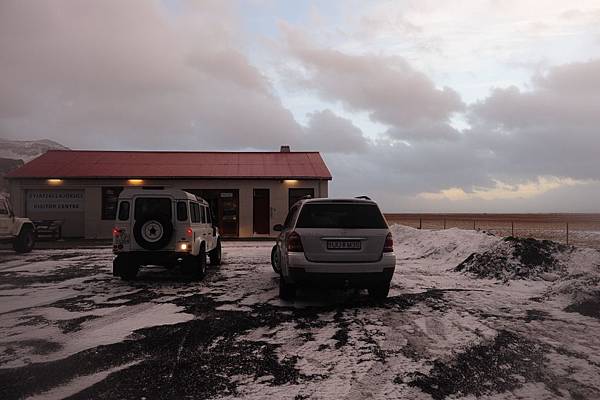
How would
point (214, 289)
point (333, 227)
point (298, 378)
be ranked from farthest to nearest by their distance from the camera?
point (214, 289), point (333, 227), point (298, 378)

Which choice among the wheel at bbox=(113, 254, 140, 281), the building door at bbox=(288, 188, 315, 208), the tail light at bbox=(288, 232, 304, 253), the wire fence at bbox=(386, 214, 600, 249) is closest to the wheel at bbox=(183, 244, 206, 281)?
the wheel at bbox=(113, 254, 140, 281)

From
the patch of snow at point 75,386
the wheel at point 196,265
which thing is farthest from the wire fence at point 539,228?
the patch of snow at point 75,386

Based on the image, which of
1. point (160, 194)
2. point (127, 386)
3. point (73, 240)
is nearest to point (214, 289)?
point (160, 194)

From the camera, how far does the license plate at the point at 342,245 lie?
636cm

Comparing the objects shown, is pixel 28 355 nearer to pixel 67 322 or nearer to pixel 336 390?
pixel 67 322

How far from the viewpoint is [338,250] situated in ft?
20.8

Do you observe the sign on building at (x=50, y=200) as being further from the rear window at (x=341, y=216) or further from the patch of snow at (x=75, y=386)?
the patch of snow at (x=75, y=386)

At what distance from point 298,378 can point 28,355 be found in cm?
312

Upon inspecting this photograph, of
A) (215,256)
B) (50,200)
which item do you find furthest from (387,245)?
(50,200)

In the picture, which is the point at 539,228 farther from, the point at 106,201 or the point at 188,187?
the point at 106,201

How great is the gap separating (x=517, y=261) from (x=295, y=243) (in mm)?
6879

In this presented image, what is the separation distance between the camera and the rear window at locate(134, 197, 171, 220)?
8836 millimetres

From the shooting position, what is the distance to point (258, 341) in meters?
4.87

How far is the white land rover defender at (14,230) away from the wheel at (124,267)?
8.16 m
